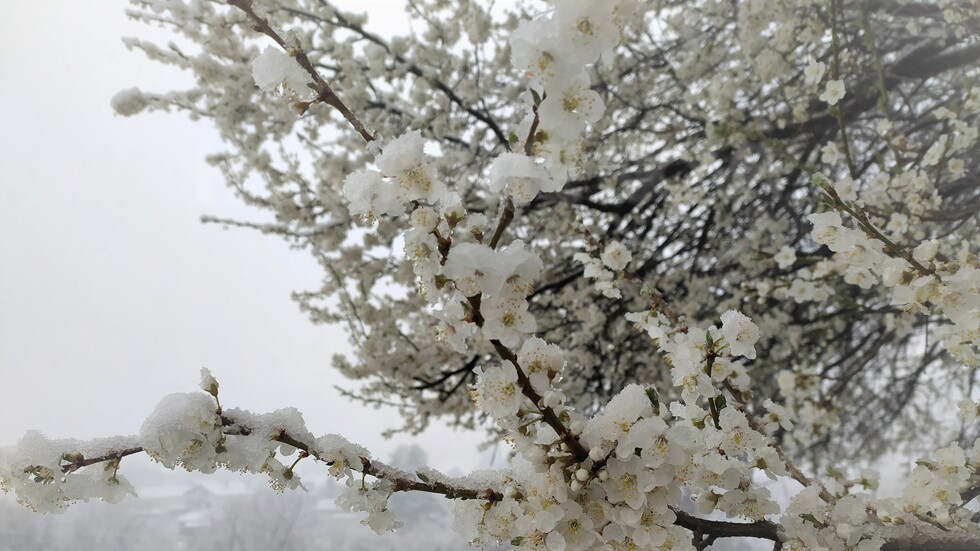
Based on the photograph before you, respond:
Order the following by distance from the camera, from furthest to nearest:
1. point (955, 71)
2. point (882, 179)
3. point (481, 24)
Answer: point (955, 71), point (481, 24), point (882, 179)

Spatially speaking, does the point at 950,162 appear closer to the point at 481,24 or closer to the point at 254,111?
the point at 481,24

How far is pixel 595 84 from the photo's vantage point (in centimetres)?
252

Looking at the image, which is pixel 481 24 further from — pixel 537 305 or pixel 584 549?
pixel 584 549

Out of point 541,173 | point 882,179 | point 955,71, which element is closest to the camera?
point 541,173

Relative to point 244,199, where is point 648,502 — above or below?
below

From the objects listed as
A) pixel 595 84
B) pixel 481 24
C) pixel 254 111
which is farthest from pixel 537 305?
pixel 254 111

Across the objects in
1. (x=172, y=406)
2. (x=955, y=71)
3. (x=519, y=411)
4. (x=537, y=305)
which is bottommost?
(x=172, y=406)

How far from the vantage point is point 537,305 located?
9.27 feet

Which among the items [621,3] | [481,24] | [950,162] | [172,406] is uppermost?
[481,24]

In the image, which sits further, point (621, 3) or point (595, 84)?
point (595, 84)

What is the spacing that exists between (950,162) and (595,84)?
1.26 metres

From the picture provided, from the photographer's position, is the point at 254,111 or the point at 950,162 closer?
the point at 950,162

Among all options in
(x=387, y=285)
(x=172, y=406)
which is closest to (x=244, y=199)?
(x=387, y=285)

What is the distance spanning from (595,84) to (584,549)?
220cm
